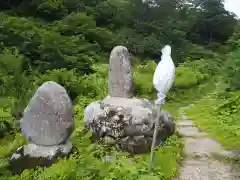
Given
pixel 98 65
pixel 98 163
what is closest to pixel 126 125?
pixel 98 163

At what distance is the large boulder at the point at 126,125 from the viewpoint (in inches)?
236

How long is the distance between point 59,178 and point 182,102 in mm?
9185

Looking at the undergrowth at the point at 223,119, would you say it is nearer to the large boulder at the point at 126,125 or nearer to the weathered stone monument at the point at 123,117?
the weathered stone monument at the point at 123,117

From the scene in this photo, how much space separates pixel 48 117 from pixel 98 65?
8.70 m

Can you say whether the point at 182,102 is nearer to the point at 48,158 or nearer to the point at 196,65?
the point at 196,65

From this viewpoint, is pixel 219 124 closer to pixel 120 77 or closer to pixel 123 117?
pixel 120 77

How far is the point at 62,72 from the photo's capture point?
426 inches

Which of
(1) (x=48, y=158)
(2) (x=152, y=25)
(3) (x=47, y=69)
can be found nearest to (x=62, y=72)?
(3) (x=47, y=69)

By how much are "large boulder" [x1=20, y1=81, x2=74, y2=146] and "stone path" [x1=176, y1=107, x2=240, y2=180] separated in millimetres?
1990

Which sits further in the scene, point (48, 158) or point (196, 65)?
point (196, 65)

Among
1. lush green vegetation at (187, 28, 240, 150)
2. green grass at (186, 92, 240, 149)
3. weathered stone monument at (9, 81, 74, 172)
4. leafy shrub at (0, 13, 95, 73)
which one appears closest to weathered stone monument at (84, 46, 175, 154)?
weathered stone monument at (9, 81, 74, 172)

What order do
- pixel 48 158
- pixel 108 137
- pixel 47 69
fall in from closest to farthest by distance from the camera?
pixel 48 158 < pixel 108 137 < pixel 47 69

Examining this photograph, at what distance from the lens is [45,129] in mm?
5449

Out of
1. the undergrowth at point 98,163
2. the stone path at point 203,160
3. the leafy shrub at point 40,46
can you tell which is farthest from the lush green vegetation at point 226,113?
the leafy shrub at point 40,46
